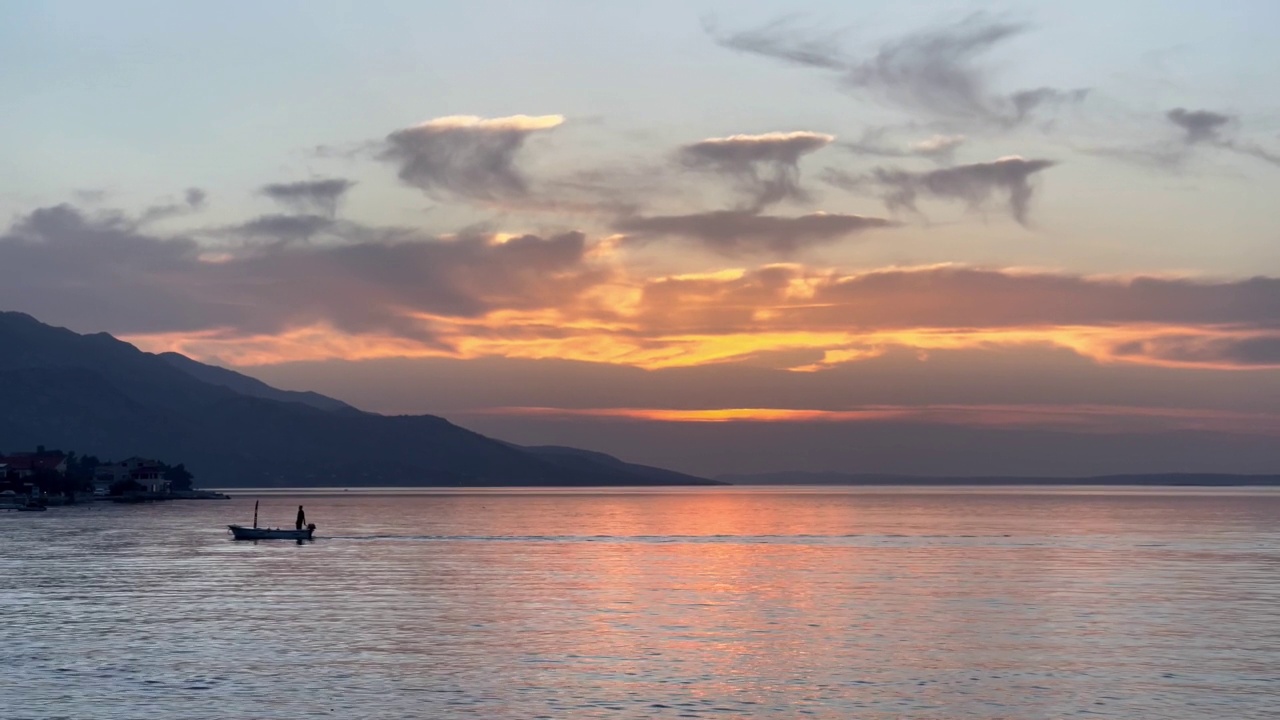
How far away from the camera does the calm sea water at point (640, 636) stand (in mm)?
48625

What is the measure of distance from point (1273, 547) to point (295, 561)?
342 feet

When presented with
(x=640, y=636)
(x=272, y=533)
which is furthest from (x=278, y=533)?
(x=640, y=636)

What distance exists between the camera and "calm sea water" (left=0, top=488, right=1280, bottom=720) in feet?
160

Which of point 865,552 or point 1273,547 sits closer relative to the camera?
point 865,552

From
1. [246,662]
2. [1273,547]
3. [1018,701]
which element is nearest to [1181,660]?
[1018,701]

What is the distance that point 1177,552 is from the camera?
439 feet

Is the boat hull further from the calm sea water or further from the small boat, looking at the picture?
the calm sea water

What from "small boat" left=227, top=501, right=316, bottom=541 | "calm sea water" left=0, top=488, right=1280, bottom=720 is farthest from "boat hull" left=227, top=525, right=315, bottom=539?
"calm sea water" left=0, top=488, right=1280, bottom=720

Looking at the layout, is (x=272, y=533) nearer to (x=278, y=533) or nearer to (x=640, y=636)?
(x=278, y=533)

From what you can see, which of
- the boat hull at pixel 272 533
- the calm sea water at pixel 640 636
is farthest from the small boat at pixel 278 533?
the calm sea water at pixel 640 636

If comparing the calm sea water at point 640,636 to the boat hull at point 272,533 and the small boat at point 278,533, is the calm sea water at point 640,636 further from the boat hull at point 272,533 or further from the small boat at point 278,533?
the boat hull at point 272,533

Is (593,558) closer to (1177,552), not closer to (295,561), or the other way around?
(295,561)

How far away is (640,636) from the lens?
Answer: 66062mm

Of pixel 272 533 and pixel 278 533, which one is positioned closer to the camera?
pixel 278 533
